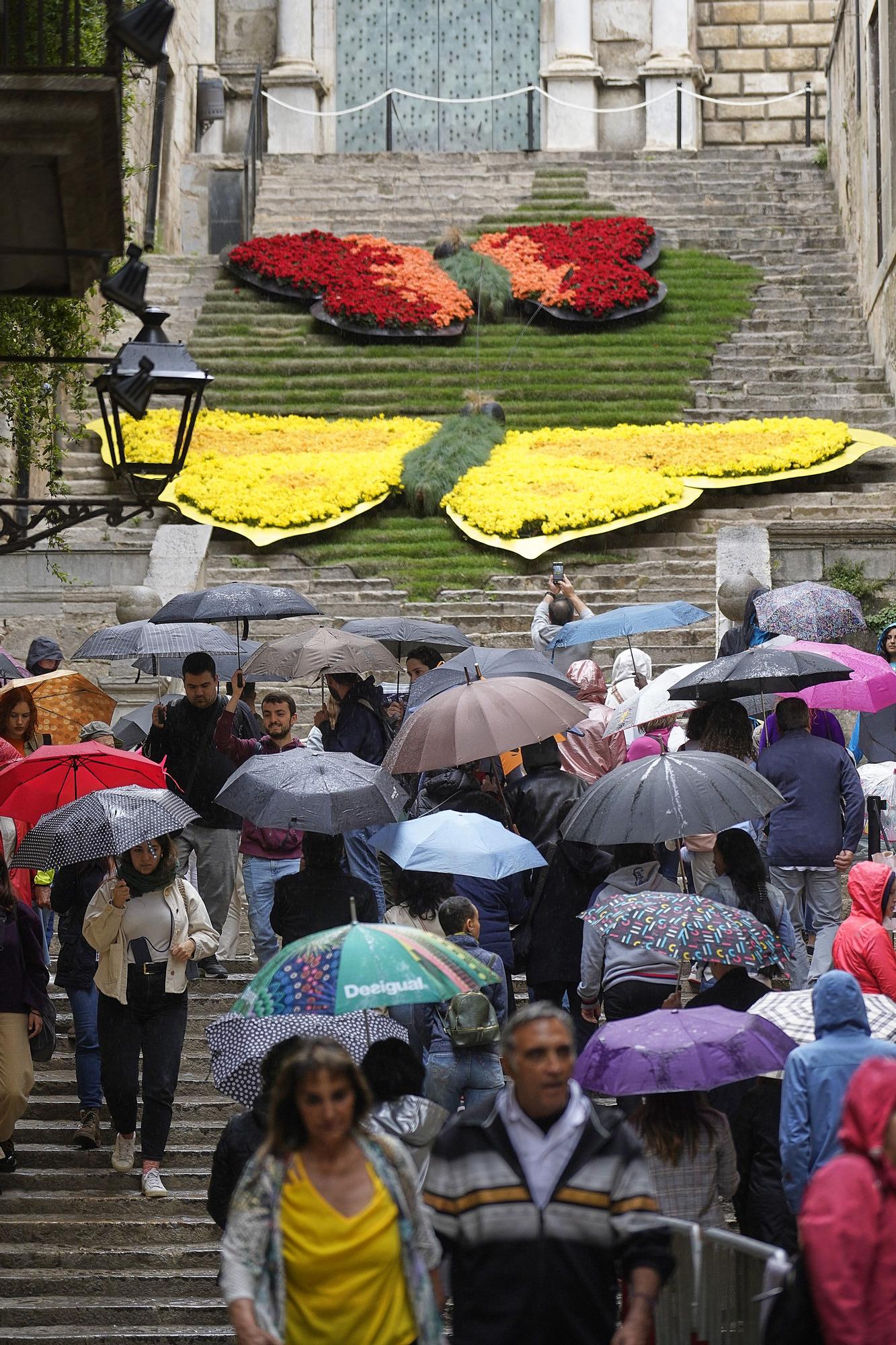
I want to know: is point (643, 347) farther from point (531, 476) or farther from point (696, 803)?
point (696, 803)

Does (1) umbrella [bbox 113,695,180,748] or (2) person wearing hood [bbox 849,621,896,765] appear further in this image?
(1) umbrella [bbox 113,695,180,748]

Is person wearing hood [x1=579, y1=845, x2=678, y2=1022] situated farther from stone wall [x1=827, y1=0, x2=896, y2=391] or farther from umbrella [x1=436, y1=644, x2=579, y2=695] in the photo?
stone wall [x1=827, y1=0, x2=896, y2=391]

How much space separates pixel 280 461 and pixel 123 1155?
1169 centimetres

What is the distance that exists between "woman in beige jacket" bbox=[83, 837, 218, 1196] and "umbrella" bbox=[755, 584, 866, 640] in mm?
4048

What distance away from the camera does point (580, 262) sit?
23734mm

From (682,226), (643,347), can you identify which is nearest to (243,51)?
(682,226)

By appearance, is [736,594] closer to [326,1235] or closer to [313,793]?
[313,793]

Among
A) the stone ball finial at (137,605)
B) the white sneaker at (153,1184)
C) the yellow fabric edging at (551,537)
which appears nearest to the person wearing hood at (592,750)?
the white sneaker at (153,1184)

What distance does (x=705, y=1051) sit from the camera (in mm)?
5555

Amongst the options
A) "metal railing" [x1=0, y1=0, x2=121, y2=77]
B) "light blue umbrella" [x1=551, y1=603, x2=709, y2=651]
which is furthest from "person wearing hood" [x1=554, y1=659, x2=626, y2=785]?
"metal railing" [x1=0, y1=0, x2=121, y2=77]

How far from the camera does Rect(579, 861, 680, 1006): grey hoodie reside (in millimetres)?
6863

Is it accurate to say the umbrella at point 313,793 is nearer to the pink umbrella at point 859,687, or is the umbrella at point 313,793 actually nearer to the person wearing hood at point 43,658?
the pink umbrella at point 859,687

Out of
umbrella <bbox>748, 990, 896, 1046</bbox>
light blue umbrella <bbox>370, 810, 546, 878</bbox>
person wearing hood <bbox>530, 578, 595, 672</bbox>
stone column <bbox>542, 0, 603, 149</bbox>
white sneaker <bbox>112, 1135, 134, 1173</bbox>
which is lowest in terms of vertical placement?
white sneaker <bbox>112, 1135, 134, 1173</bbox>

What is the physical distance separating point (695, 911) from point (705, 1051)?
90 centimetres
